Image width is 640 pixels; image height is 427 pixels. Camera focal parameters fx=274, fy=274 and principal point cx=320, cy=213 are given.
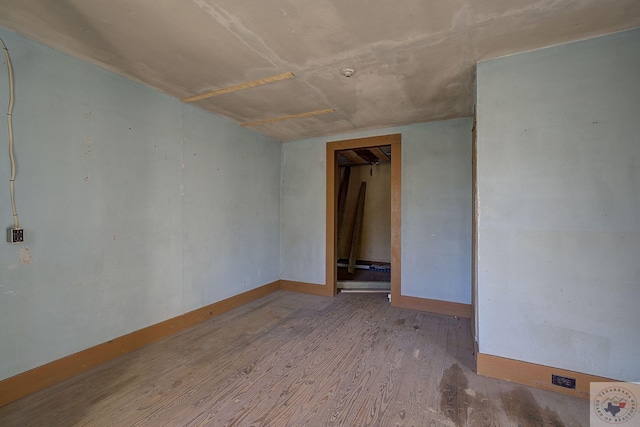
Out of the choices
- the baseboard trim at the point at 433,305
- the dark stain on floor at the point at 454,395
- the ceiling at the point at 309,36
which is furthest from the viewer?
the baseboard trim at the point at 433,305

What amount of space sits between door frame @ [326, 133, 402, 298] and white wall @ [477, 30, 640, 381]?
1678 millimetres

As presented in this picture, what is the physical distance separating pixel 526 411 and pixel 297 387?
1.55 m

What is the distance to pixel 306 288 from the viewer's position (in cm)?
459

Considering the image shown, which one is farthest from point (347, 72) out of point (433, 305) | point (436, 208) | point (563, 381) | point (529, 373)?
point (433, 305)

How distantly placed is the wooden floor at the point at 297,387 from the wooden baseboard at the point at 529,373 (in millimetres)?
68

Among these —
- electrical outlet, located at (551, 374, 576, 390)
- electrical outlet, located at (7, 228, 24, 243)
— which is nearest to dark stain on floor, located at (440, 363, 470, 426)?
electrical outlet, located at (551, 374, 576, 390)

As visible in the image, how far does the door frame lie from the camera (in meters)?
3.93

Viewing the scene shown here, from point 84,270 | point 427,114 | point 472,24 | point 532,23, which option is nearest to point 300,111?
point 427,114

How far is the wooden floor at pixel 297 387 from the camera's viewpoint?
1.74 metres

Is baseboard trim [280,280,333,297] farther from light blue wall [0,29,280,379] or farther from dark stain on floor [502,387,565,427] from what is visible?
dark stain on floor [502,387,565,427]

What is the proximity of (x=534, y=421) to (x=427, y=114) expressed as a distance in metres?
3.11

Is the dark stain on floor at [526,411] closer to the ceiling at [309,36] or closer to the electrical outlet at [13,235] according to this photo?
the ceiling at [309,36]

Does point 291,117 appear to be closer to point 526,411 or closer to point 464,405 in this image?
point 464,405

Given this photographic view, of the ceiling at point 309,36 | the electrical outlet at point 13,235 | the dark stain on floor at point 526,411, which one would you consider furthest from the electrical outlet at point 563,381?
the electrical outlet at point 13,235
